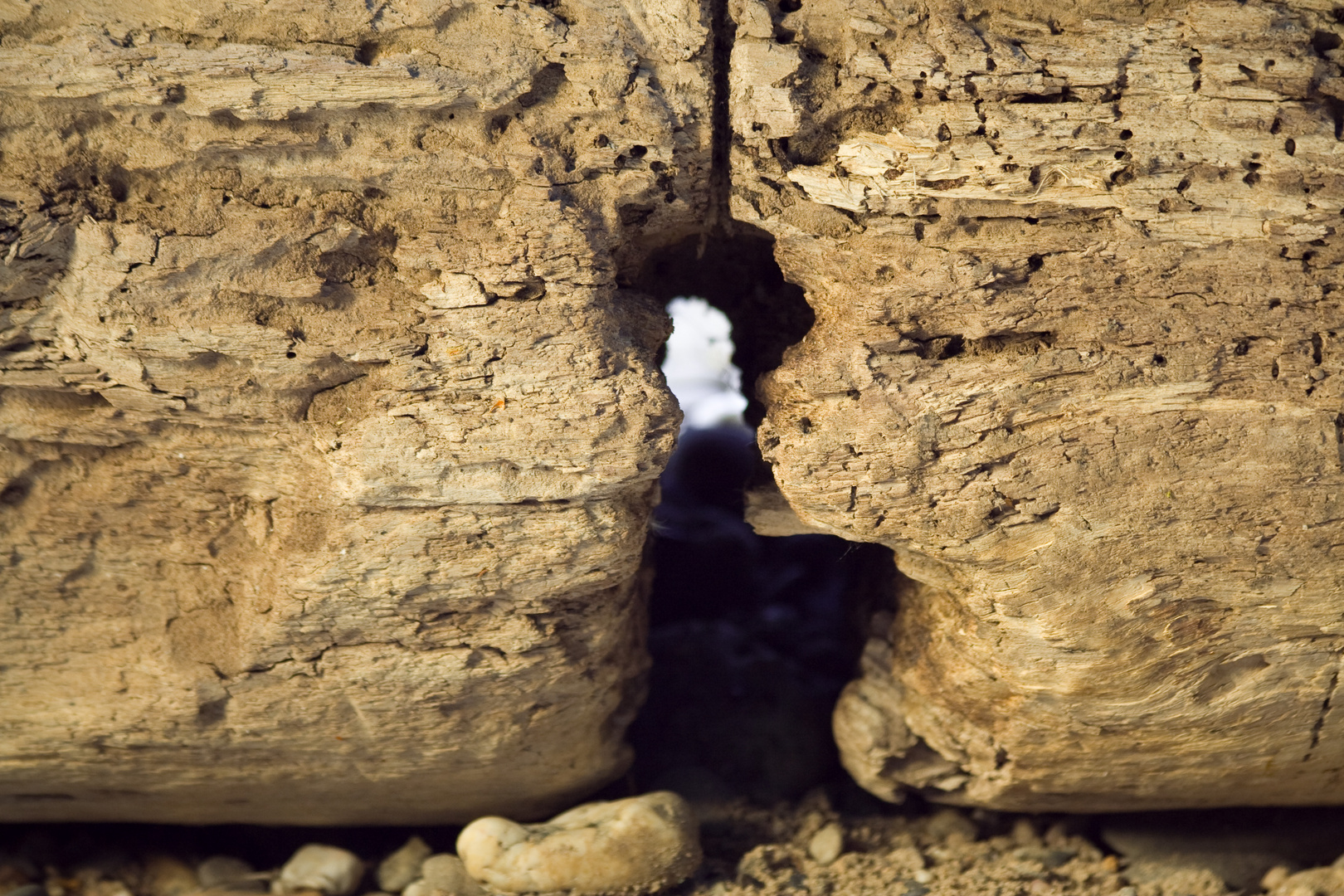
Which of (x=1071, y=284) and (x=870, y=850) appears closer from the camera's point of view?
(x=1071, y=284)

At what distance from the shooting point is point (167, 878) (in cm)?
308

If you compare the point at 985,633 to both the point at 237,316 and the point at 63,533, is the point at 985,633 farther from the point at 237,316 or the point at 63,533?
the point at 63,533

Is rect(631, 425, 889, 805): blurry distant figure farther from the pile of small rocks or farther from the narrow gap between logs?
the pile of small rocks

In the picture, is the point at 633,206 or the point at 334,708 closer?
the point at 633,206

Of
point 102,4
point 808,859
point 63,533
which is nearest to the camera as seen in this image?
point 102,4

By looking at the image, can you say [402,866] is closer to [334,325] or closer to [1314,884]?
[334,325]

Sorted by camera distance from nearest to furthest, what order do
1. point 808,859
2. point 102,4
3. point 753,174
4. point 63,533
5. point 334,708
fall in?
point 102,4 → point 753,174 → point 63,533 → point 334,708 → point 808,859

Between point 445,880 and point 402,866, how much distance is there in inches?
8.9

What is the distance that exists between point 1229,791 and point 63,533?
10.5 feet

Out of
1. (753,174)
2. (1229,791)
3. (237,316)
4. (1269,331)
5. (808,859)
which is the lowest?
(808,859)

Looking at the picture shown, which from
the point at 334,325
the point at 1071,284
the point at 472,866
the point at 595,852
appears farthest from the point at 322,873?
the point at 1071,284

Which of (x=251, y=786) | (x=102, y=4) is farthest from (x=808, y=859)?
(x=102, y=4)

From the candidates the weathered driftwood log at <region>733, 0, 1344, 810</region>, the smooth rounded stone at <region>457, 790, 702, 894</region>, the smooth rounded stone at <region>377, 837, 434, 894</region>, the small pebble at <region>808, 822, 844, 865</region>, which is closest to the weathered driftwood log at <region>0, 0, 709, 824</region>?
the weathered driftwood log at <region>733, 0, 1344, 810</region>

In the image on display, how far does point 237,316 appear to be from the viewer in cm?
210
